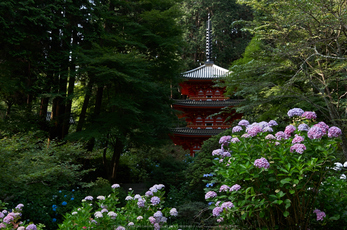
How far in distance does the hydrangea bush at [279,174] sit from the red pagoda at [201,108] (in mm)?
12376

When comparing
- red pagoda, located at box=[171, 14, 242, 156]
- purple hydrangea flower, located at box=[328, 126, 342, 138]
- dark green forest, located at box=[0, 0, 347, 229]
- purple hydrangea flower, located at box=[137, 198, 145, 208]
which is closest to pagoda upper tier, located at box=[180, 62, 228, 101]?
red pagoda, located at box=[171, 14, 242, 156]

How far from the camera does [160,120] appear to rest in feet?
34.5

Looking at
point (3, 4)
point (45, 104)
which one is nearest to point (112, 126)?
point (45, 104)

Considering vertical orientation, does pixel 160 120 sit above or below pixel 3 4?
below

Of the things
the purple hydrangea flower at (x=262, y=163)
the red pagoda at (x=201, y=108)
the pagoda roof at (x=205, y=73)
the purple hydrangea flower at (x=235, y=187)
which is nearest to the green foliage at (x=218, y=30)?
the pagoda roof at (x=205, y=73)

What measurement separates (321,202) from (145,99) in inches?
322

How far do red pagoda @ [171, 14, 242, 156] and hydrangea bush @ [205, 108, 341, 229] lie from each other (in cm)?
1238

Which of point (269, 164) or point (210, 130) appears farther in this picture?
point (210, 130)

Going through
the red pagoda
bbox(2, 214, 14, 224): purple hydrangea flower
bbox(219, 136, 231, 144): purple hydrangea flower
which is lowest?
bbox(2, 214, 14, 224): purple hydrangea flower

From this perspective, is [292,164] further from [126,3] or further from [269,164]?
[126,3]

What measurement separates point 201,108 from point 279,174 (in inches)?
537

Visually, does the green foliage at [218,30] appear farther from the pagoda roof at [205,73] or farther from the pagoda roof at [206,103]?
the pagoda roof at [206,103]

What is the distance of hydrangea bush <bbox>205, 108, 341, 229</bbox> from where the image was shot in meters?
2.57

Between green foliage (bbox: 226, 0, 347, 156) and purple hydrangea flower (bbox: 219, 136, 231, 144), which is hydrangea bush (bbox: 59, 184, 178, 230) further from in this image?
green foliage (bbox: 226, 0, 347, 156)
